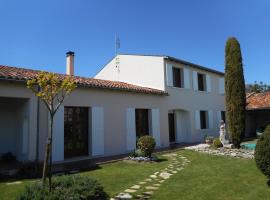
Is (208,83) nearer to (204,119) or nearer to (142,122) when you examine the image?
(204,119)

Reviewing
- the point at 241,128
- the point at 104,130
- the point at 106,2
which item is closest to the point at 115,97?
the point at 104,130

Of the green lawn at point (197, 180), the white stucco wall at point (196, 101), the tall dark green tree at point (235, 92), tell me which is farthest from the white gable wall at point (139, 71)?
the green lawn at point (197, 180)

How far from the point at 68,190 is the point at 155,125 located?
11.1 m

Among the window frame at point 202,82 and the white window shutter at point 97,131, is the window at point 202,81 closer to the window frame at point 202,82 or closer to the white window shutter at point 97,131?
the window frame at point 202,82

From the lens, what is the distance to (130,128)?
14344mm

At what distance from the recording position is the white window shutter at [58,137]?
1095 centimetres

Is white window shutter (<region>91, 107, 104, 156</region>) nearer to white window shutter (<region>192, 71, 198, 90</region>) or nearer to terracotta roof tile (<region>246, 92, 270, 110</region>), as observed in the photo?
white window shutter (<region>192, 71, 198, 90</region>)

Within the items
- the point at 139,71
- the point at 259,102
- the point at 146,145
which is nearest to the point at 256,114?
the point at 259,102

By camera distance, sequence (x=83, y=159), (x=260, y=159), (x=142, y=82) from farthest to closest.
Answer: (x=142, y=82), (x=83, y=159), (x=260, y=159)

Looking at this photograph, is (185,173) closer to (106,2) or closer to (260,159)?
(260,159)

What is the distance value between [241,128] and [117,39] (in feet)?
36.9

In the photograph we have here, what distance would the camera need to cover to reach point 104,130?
42.9 ft

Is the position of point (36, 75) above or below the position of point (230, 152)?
above

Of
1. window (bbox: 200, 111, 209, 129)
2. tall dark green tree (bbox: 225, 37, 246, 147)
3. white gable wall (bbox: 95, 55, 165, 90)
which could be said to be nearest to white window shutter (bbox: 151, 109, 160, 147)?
white gable wall (bbox: 95, 55, 165, 90)
